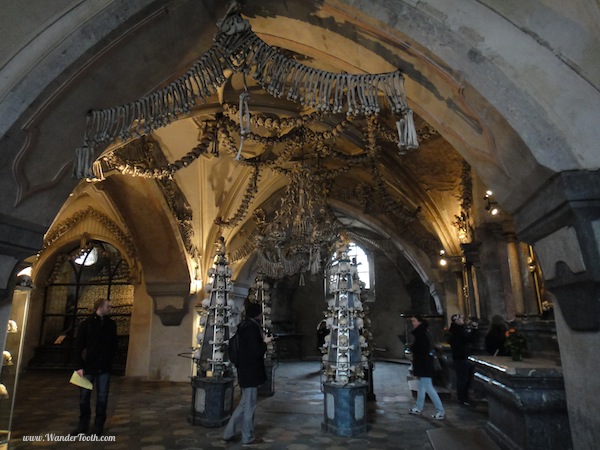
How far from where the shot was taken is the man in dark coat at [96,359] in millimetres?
3422

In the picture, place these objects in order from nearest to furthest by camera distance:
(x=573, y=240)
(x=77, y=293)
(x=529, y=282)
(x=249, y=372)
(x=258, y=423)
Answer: (x=573, y=240)
(x=249, y=372)
(x=258, y=423)
(x=529, y=282)
(x=77, y=293)

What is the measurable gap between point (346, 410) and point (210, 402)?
1330 millimetres

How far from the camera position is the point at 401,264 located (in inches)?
550

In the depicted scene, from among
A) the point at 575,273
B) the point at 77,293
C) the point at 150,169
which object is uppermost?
the point at 150,169

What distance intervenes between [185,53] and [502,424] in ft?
10.3

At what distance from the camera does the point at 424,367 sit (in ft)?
13.7

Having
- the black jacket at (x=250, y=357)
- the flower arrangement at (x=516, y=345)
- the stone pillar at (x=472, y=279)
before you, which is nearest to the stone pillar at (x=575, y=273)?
the flower arrangement at (x=516, y=345)

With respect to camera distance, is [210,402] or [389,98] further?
[210,402]

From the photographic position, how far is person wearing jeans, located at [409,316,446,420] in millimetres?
4141

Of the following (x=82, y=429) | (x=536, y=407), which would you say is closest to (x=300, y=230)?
(x=82, y=429)

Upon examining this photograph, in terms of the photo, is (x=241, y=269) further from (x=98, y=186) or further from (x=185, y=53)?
(x=185, y=53)

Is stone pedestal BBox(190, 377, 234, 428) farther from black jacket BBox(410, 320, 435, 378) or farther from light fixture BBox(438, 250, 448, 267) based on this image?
light fixture BBox(438, 250, 448, 267)

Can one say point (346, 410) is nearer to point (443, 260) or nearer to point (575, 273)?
point (575, 273)

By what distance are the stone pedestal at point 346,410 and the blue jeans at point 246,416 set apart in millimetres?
773
